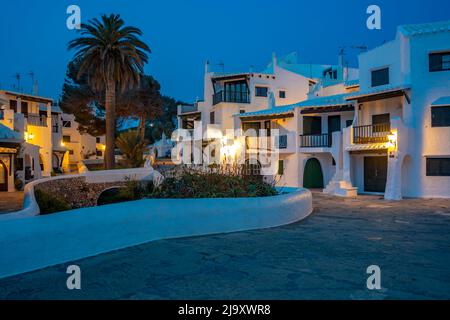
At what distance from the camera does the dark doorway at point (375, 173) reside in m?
23.5

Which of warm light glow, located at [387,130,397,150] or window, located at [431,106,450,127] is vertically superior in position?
window, located at [431,106,450,127]

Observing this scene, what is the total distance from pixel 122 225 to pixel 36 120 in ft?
92.3

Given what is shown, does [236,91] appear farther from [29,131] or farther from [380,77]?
[29,131]

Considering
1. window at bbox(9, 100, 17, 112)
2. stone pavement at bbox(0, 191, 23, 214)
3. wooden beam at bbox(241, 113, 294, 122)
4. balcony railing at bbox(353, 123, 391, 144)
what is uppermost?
window at bbox(9, 100, 17, 112)

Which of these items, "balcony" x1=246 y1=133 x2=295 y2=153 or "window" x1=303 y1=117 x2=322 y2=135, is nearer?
"balcony" x1=246 y1=133 x2=295 y2=153

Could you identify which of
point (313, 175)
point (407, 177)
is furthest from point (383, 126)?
point (313, 175)

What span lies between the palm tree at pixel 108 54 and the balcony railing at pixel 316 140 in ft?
39.1

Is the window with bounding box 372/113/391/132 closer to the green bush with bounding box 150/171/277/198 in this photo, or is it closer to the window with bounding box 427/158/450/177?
the window with bounding box 427/158/450/177

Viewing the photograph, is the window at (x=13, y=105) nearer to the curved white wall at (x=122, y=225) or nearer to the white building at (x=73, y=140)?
the white building at (x=73, y=140)

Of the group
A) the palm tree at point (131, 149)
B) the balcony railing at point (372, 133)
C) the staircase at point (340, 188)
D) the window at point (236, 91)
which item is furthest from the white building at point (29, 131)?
the balcony railing at point (372, 133)

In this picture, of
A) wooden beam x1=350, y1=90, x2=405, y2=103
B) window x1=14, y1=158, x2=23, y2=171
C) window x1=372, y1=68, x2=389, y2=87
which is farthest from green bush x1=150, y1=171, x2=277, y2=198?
window x1=14, y1=158, x2=23, y2=171

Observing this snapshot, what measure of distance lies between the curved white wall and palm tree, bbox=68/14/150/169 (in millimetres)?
13180

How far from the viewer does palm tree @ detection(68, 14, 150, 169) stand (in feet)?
73.2

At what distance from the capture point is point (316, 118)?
27922 millimetres
